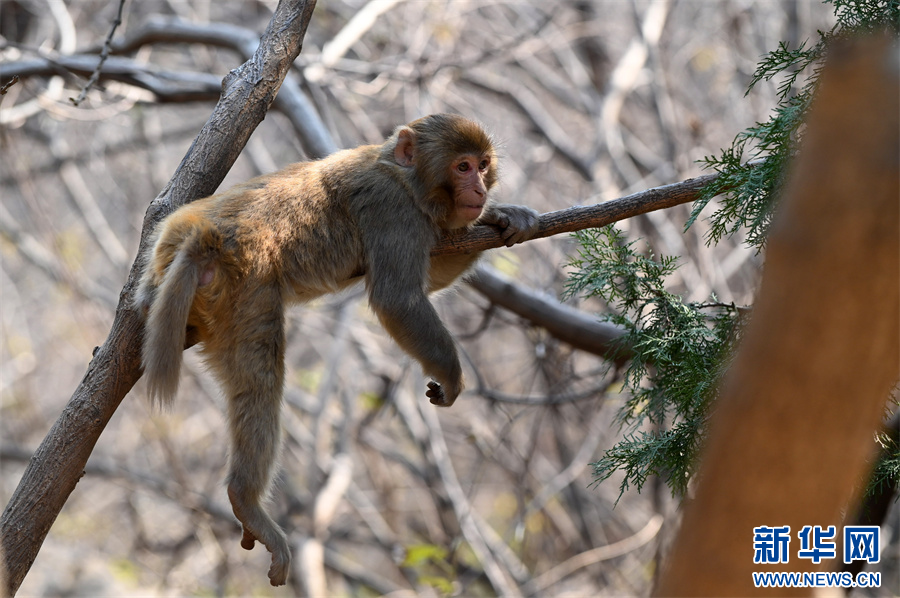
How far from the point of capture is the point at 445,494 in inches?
352

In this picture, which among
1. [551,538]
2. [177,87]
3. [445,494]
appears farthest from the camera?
[551,538]

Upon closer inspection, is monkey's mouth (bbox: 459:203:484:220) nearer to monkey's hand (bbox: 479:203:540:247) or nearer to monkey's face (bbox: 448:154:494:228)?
monkey's face (bbox: 448:154:494:228)

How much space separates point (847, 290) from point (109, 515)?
13611mm

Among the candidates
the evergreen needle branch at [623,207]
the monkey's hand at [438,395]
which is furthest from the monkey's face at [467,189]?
the monkey's hand at [438,395]

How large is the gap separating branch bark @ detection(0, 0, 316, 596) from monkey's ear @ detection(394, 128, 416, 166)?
743 mm

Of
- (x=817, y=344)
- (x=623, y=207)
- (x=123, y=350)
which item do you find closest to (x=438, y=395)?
(x=623, y=207)

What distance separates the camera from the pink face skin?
4.39 metres

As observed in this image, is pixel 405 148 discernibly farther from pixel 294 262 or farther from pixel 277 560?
pixel 277 560

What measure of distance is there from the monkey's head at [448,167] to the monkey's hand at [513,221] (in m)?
0.10

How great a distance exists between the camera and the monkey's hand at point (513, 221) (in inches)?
167

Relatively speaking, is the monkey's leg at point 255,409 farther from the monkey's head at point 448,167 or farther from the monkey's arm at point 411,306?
the monkey's head at point 448,167

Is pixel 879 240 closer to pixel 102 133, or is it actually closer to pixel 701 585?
pixel 701 585

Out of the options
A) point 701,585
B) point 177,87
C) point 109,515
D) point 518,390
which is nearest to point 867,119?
point 701,585

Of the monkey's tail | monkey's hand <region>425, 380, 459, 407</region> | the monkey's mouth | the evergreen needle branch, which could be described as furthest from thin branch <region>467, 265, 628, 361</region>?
the monkey's tail
